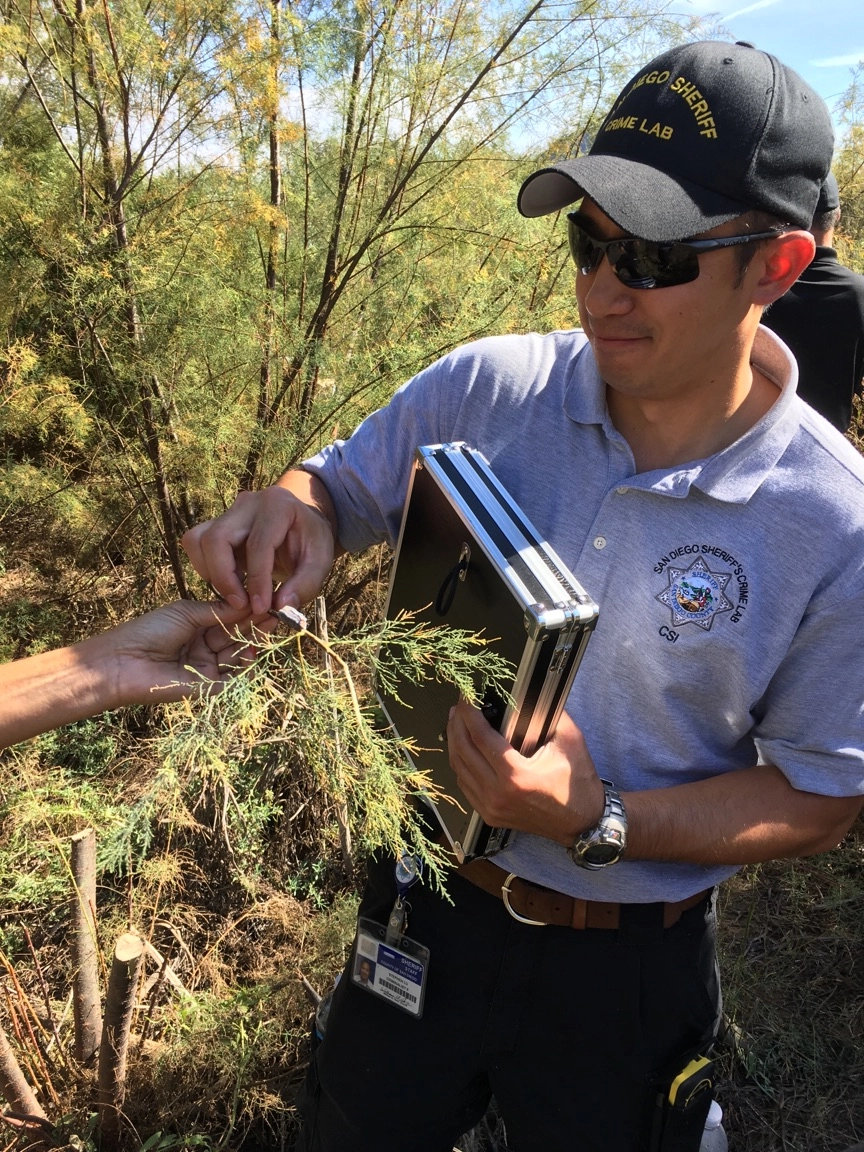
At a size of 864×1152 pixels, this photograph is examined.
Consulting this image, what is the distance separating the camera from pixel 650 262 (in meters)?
1.16

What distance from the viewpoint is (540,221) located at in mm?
3689

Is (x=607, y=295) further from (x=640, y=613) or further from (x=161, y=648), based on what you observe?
(x=161, y=648)

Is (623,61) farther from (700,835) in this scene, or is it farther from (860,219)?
(860,219)

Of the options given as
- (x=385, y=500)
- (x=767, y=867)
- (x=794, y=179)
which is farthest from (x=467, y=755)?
(x=767, y=867)

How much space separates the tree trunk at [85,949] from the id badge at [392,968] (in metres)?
0.59

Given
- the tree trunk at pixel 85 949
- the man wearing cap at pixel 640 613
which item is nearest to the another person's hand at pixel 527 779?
the man wearing cap at pixel 640 613

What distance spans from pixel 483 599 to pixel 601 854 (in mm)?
466

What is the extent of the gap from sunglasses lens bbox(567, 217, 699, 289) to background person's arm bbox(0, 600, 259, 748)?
82cm

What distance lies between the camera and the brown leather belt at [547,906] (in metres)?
1.32

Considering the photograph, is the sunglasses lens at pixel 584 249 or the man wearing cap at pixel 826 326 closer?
the sunglasses lens at pixel 584 249

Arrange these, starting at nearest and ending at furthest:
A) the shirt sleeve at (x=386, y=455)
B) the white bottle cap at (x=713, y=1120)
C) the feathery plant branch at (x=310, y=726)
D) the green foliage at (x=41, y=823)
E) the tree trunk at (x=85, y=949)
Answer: the feathery plant branch at (x=310, y=726), the shirt sleeve at (x=386, y=455), the tree trunk at (x=85, y=949), the white bottle cap at (x=713, y=1120), the green foliage at (x=41, y=823)

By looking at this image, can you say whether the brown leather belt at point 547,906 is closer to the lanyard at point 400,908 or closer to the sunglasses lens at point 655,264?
the lanyard at point 400,908

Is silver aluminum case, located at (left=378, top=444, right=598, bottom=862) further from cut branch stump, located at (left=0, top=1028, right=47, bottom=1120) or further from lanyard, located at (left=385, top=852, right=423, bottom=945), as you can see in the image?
cut branch stump, located at (left=0, top=1028, right=47, bottom=1120)

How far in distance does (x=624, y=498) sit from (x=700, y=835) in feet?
1.86
